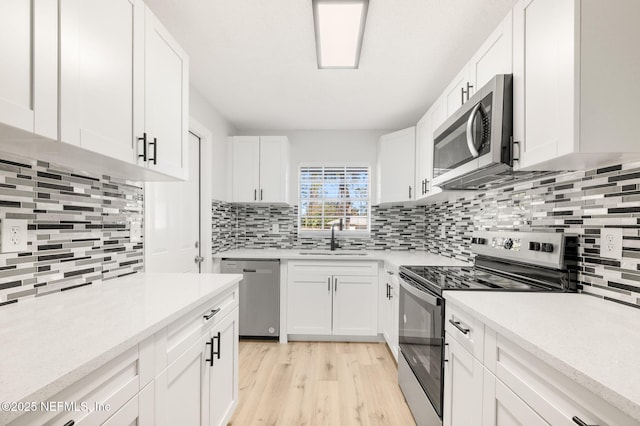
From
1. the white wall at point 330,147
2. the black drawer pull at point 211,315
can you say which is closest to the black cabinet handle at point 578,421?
the black drawer pull at point 211,315

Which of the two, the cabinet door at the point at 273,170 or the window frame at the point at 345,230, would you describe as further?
the window frame at the point at 345,230

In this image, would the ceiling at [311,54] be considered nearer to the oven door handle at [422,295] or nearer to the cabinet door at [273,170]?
the cabinet door at [273,170]

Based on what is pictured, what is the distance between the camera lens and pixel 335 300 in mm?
3037

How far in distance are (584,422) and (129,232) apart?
81.4 inches

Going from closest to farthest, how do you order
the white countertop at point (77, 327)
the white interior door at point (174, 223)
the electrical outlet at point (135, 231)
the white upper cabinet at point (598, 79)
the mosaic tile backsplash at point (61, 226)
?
the white countertop at point (77, 327) < the white upper cabinet at point (598, 79) < the mosaic tile backsplash at point (61, 226) < the electrical outlet at point (135, 231) < the white interior door at point (174, 223)

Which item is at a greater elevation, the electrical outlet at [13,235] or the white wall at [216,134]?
the white wall at [216,134]

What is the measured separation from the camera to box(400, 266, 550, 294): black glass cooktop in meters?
1.50

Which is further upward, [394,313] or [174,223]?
[174,223]

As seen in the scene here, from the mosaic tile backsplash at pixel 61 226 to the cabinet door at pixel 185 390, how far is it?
64 cm

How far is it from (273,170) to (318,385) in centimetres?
217

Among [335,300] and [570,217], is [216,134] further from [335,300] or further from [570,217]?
[570,217]

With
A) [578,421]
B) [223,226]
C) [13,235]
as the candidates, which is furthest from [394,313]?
[13,235]

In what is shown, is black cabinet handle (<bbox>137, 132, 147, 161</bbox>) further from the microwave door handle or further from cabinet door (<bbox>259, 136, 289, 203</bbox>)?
cabinet door (<bbox>259, 136, 289, 203</bbox>)

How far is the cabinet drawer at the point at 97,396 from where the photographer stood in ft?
2.04
